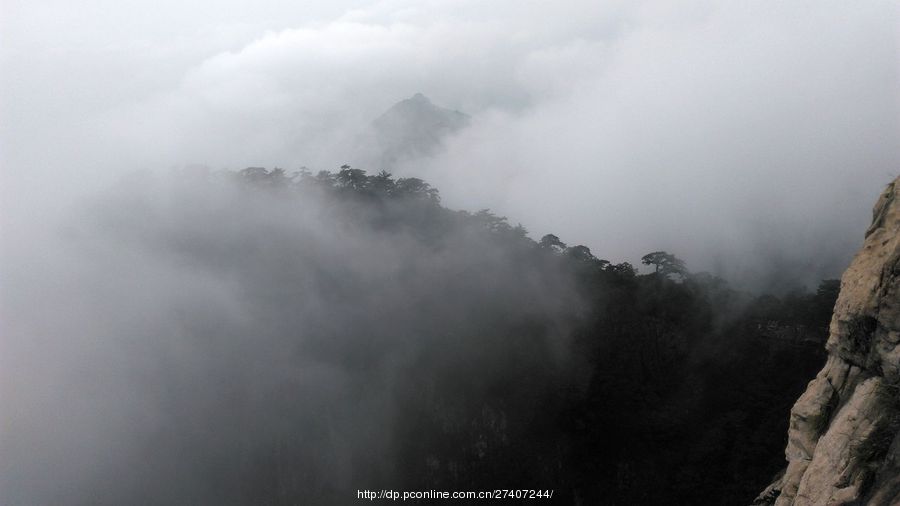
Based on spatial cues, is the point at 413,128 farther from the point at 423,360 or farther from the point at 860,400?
the point at 860,400

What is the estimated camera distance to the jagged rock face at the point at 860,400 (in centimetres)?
1309

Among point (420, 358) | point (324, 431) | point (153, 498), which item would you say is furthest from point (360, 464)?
point (153, 498)

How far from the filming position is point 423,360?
53625 millimetres

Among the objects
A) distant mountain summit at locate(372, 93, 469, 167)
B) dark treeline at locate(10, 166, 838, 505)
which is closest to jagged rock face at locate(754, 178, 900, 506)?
dark treeline at locate(10, 166, 838, 505)

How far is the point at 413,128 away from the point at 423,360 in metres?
93.2

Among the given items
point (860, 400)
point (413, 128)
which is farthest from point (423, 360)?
point (413, 128)

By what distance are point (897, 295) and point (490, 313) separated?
4216 cm

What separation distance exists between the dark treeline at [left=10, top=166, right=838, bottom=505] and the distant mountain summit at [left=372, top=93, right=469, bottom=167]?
2527 inches

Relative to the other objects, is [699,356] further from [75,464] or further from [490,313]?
[75,464]

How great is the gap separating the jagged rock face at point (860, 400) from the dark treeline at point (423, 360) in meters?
29.7

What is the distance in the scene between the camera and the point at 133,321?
56.2m

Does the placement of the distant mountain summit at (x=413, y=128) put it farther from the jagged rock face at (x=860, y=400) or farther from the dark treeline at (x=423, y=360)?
the jagged rock face at (x=860, y=400)

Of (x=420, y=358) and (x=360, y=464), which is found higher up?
→ (x=420, y=358)

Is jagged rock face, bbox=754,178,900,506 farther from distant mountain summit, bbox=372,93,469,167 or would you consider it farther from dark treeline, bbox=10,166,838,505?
distant mountain summit, bbox=372,93,469,167
